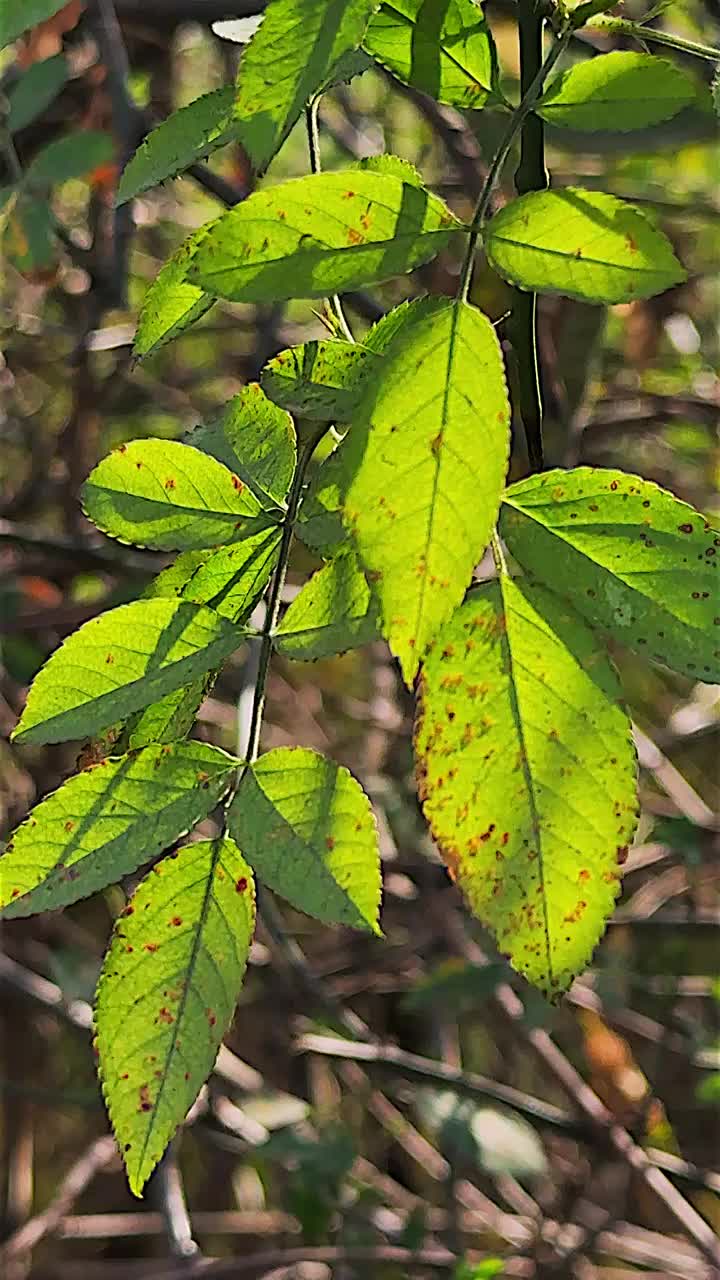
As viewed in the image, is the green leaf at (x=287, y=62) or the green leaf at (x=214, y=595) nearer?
the green leaf at (x=287, y=62)

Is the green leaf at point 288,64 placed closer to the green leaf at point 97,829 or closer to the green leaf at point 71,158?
the green leaf at point 97,829

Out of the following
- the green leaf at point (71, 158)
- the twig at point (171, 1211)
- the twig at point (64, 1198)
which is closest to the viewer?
the green leaf at point (71, 158)

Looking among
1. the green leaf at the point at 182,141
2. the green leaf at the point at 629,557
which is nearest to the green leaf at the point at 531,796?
the green leaf at the point at 629,557

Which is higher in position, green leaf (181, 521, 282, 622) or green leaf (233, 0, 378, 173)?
green leaf (233, 0, 378, 173)

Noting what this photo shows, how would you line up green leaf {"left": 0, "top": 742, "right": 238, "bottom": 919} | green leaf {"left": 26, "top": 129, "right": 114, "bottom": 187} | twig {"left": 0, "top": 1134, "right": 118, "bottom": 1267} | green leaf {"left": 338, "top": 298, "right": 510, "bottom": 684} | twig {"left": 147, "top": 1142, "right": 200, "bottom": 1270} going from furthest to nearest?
twig {"left": 0, "top": 1134, "right": 118, "bottom": 1267}
twig {"left": 147, "top": 1142, "right": 200, "bottom": 1270}
green leaf {"left": 26, "top": 129, "right": 114, "bottom": 187}
green leaf {"left": 0, "top": 742, "right": 238, "bottom": 919}
green leaf {"left": 338, "top": 298, "right": 510, "bottom": 684}

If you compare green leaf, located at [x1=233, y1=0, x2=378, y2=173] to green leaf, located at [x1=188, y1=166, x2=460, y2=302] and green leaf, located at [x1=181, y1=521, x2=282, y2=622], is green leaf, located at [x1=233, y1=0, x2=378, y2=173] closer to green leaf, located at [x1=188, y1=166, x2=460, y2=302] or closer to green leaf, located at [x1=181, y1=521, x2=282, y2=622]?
green leaf, located at [x1=188, y1=166, x2=460, y2=302]

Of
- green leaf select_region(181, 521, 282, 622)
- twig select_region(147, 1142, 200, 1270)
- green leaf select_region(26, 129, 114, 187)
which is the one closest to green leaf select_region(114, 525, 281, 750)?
green leaf select_region(181, 521, 282, 622)

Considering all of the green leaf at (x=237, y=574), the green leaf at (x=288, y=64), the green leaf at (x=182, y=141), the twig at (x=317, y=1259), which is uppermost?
the green leaf at (x=288, y=64)

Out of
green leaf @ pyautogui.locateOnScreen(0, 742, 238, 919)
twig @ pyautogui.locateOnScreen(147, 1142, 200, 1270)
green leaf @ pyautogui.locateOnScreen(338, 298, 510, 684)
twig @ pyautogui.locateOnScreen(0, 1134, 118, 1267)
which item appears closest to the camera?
green leaf @ pyautogui.locateOnScreen(338, 298, 510, 684)
